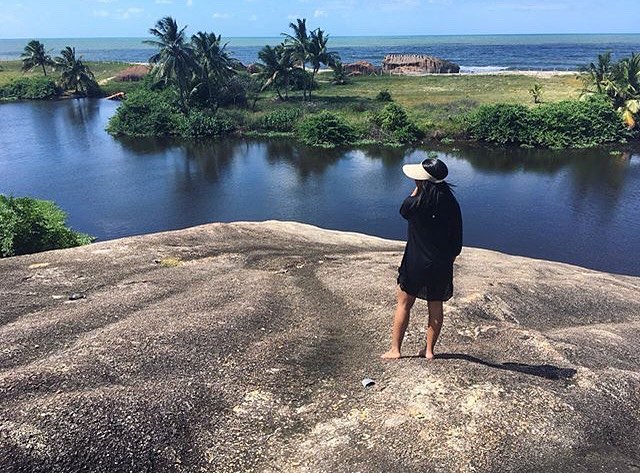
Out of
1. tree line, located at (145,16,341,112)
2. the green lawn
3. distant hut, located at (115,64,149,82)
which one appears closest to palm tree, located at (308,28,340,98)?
tree line, located at (145,16,341,112)

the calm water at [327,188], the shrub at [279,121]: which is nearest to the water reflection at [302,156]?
the calm water at [327,188]

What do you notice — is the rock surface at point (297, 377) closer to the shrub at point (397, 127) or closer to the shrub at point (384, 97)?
the shrub at point (397, 127)

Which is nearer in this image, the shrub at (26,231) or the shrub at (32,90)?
the shrub at (26,231)

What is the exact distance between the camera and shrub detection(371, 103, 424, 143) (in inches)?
2640

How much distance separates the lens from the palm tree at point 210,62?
247 feet

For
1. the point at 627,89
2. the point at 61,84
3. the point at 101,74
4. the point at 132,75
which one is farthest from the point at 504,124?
the point at 101,74

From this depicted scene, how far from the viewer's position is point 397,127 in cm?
6800

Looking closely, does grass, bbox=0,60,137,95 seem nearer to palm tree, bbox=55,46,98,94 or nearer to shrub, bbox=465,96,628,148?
palm tree, bbox=55,46,98,94

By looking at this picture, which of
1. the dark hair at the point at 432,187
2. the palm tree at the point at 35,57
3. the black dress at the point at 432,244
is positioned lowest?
the black dress at the point at 432,244

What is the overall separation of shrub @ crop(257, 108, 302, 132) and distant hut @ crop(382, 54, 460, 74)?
78.2m

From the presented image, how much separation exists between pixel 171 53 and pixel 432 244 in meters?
69.0

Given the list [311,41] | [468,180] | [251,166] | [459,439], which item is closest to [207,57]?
[311,41]

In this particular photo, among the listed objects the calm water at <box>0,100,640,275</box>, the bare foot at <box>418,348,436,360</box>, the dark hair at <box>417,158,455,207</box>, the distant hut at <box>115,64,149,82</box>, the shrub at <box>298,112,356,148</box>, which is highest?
the distant hut at <box>115,64,149,82</box>

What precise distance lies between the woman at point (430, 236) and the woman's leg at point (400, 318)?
0.8 inches
